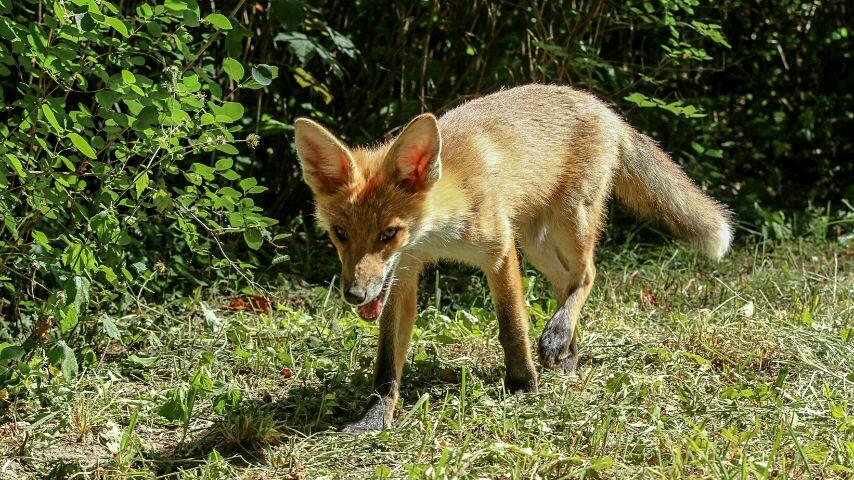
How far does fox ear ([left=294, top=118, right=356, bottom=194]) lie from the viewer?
3.77 metres

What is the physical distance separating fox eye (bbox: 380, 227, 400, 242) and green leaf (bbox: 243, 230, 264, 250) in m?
0.49

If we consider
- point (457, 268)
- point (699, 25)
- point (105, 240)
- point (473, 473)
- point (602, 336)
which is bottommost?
point (457, 268)

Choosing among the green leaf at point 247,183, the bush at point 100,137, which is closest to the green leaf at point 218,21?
the bush at point 100,137

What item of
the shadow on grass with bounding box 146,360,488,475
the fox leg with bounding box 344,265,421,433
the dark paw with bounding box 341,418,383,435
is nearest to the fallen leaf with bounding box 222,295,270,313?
the shadow on grass with bounding box 146,360,488,475

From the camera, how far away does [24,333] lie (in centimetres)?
459

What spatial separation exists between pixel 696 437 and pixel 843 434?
0.58m

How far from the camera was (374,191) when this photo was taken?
150 inches

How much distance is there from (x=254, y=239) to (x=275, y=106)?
2586 millimetres

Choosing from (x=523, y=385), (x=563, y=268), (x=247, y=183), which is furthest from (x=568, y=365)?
(x=247, y=183)

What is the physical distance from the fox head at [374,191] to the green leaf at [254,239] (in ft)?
0.91

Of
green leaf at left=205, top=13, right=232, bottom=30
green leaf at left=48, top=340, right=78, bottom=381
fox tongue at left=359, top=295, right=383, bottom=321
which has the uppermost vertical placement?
green leaf at left=205, top=13, right=232, bottom=30

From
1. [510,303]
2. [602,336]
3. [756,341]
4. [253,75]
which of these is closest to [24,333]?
[253,75]

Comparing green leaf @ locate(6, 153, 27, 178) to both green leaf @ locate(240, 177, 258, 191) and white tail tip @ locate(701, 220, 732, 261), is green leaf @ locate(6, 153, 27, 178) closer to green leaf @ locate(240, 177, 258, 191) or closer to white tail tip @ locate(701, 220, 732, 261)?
green leaf @ locate(240, 177, 258, 191)

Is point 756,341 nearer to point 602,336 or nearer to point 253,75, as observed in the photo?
point 602,336
